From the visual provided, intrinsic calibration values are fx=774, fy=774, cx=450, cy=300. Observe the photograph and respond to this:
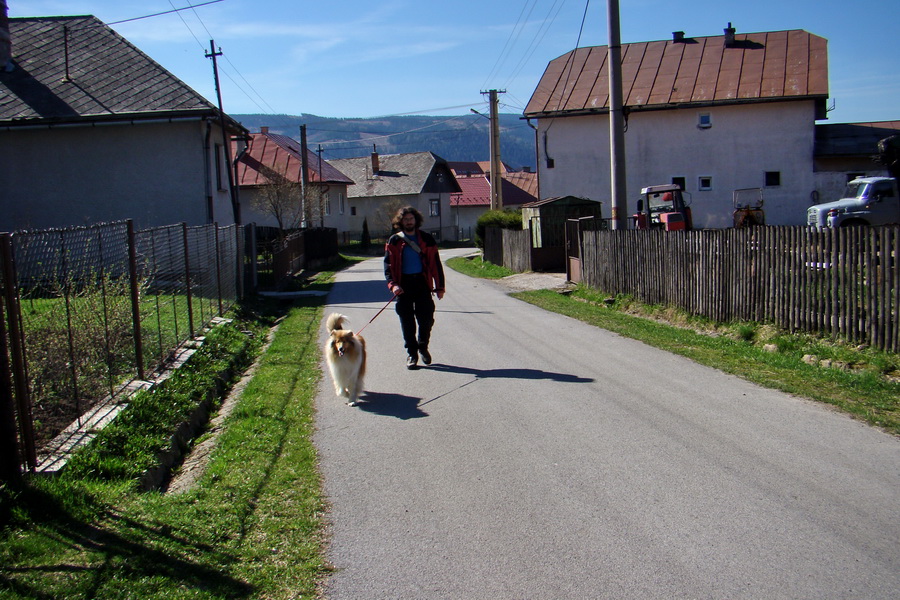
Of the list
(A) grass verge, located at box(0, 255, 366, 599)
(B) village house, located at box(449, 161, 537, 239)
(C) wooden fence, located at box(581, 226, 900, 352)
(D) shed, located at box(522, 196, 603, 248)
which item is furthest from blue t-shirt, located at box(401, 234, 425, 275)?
(B) village house, located at box(449, 161, 537, 239)

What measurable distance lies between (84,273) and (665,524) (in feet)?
20.0

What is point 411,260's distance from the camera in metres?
9.17

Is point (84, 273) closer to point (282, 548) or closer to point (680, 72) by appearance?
point (282, 548)

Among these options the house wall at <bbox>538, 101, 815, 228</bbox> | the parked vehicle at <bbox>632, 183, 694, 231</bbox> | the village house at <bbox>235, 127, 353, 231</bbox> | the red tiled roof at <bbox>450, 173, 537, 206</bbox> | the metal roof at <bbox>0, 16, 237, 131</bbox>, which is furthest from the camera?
the red tiled roof at <bbox>450, 173, 537, 206</bbox>

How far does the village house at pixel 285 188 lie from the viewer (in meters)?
42.6

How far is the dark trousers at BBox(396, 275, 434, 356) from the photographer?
920 centimetres

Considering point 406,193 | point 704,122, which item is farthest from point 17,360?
point 406,193

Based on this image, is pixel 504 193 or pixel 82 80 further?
pixel 504 193

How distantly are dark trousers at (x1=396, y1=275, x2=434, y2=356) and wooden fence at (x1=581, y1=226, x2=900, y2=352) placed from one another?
506 centimetres

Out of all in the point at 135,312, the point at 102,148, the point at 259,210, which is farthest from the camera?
the point at 259,210

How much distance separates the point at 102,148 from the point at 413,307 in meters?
15.2

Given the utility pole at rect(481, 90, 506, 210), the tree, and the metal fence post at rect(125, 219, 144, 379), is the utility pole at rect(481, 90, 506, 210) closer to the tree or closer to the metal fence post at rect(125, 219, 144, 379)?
the tree

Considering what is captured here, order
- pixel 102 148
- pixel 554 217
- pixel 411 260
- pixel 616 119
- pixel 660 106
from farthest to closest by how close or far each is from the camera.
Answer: pixel 660 106
pixel 554 217
pixel 102 148
pixel 616 119
pixel 411 260

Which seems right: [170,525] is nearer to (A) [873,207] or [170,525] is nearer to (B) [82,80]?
(B) [82,80]
